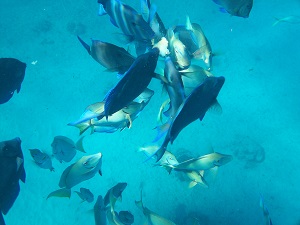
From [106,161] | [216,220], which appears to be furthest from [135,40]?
[106,161]

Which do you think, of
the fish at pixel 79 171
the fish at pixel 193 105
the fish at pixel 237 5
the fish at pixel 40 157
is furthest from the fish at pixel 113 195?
the fish at pixel 237 5

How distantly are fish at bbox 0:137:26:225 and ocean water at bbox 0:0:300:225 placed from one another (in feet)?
14.6

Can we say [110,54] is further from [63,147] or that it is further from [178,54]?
[63,147]

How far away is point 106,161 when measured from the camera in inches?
303

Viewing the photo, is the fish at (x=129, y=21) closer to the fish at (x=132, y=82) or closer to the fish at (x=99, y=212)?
the fish at (x=132, y=82)

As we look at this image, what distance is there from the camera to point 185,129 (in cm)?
784

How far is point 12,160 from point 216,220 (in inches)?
204

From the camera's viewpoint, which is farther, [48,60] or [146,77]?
[48,60]

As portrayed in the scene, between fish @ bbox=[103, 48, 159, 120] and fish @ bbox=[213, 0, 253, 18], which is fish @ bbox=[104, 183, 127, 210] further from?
fish @ bbox=[213, 0, 253, 18]

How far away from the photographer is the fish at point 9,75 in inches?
113

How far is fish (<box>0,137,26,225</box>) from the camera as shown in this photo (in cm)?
224

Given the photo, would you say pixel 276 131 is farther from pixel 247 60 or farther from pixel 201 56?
pixel 201 56

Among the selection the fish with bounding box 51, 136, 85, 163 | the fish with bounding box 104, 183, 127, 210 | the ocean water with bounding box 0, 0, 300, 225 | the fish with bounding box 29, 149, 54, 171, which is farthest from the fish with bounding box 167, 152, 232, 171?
the ocean water with bounding box 0, 0, 300, 225

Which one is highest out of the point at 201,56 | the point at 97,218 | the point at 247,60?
the point at 201,56
